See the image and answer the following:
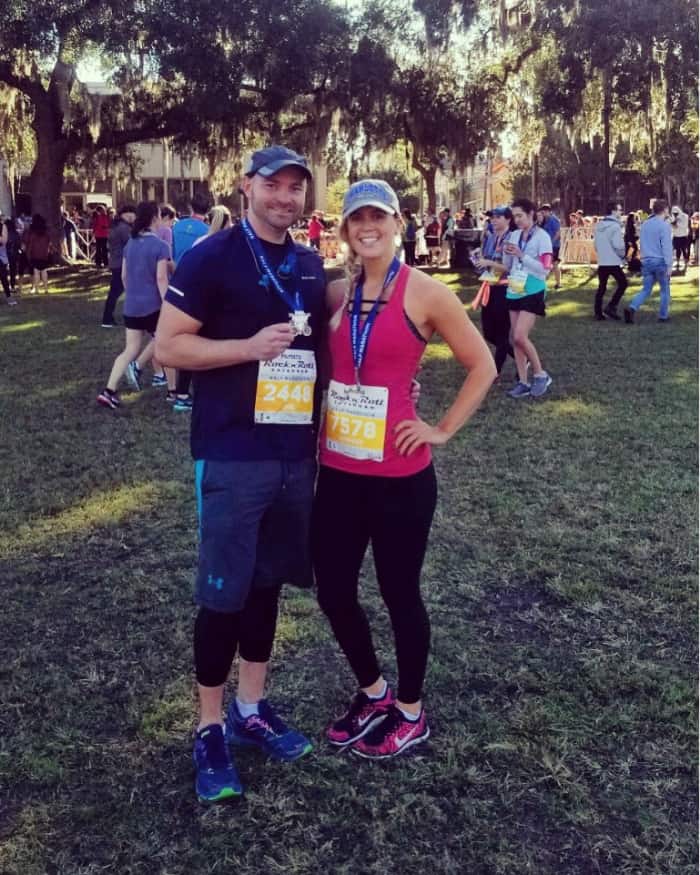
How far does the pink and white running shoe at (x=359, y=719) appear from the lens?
115 inches

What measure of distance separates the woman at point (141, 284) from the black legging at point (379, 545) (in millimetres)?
4973

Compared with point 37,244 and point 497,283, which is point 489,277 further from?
point 37,244

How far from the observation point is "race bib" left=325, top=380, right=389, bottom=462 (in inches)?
101

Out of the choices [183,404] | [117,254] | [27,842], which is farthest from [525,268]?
[117,254]

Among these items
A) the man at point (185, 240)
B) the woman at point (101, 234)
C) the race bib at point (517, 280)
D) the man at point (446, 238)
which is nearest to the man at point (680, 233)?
the man at point (446, 238)

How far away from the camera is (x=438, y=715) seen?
3.07m

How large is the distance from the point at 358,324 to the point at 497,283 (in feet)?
18.1

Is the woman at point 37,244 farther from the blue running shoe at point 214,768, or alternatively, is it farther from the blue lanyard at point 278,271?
the blue running shoe at point 214,768

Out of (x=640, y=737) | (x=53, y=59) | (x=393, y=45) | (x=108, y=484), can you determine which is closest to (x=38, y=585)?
(x=108, y=484)

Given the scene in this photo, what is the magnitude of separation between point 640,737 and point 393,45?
68.4 feet

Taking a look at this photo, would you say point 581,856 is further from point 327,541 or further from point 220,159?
point 220,159

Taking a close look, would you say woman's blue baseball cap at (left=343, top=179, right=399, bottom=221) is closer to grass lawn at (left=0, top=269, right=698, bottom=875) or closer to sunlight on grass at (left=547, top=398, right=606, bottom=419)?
grass lawn at (left=0, top=269, right=698, bottom=875)

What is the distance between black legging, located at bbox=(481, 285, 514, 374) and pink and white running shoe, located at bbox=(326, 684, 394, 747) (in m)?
5.35

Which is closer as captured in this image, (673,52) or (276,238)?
(276,238)
